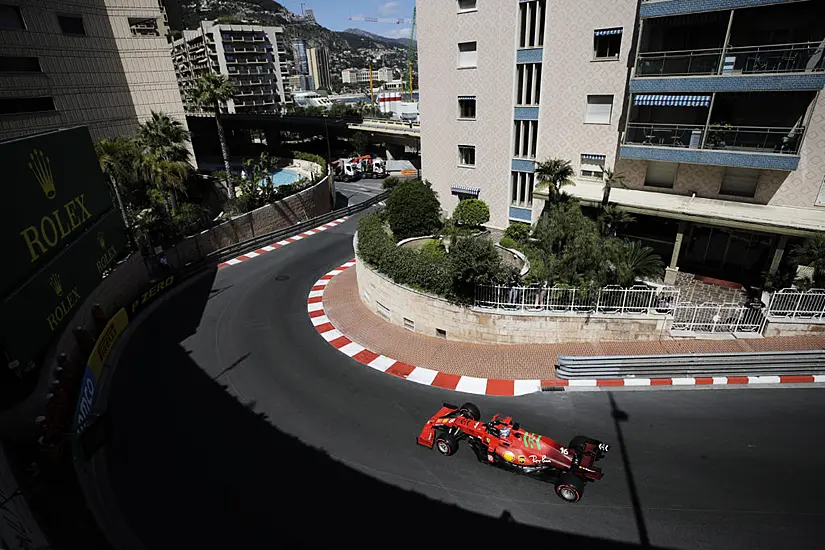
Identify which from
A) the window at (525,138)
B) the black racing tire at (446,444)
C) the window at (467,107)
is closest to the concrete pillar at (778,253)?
the window at (525,138)

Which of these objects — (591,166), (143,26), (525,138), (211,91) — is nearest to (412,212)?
(525,138)

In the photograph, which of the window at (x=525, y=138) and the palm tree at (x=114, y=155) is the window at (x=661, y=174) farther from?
the palm tree at (x=114, y=155)

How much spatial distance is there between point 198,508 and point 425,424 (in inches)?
234

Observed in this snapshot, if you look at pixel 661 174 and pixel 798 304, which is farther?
pixel 661 174

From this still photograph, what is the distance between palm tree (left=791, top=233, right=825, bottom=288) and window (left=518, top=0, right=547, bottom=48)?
48.5ft

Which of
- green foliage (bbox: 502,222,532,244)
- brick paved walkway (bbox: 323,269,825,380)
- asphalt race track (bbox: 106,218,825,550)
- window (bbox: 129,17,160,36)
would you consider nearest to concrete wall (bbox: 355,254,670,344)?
brick paved walkway (bbox: 323,269,825,380)

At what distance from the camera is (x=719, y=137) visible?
55.7ft

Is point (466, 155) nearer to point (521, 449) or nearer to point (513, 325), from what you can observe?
point (513, 325)

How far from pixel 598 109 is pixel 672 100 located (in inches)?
141

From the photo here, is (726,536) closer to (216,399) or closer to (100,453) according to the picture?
(216,399)

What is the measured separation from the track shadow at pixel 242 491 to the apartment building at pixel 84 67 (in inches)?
1228

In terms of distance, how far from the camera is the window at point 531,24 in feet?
67.4

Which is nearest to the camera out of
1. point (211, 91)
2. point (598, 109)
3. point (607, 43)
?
point (607, 43)

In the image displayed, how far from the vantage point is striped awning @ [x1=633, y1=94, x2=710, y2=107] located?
55.2 ft
